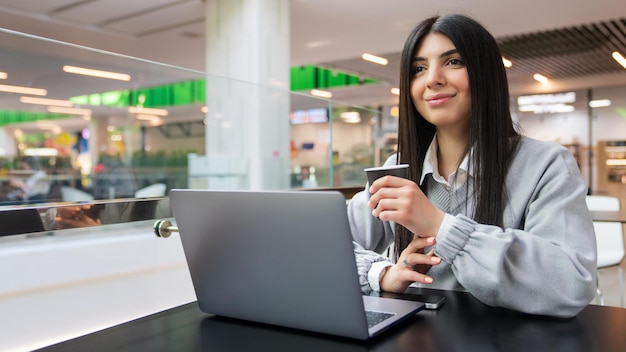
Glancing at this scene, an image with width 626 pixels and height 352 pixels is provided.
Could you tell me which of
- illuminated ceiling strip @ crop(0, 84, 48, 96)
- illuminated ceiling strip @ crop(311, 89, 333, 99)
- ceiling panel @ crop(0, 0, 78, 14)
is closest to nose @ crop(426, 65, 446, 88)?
illuminated ceiling strip @ crop(0, 84, 48, 96)

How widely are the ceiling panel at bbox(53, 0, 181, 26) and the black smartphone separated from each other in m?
5.27

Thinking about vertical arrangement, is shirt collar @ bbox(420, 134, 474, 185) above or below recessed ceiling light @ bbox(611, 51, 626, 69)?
below

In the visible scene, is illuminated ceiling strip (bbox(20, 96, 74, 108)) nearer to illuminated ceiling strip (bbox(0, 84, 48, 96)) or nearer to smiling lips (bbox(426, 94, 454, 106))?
A: illuminated ceiling strip (bbox(0, 84, 48, 96))

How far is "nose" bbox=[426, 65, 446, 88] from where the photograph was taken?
3.30ft

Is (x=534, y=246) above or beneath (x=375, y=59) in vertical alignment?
beneath

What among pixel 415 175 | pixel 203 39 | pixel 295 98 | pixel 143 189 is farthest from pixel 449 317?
pixel 203 39

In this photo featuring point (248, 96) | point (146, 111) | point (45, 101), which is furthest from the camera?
point (146, 111)

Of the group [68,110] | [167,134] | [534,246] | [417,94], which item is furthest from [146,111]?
[534,246]

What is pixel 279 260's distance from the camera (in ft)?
2.24

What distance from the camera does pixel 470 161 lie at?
103 cm

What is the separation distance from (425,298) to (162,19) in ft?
19.7

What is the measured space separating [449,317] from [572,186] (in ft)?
1.19

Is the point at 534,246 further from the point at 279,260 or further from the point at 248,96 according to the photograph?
the point at 248,96

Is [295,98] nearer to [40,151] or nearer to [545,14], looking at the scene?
[40,151]
